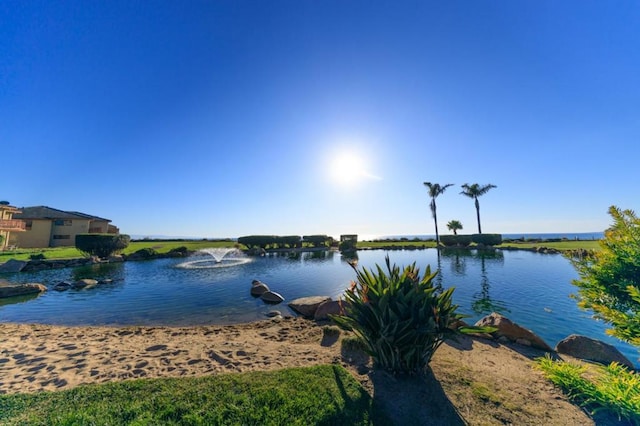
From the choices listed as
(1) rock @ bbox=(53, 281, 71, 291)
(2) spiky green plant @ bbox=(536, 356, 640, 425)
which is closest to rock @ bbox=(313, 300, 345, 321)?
(2) spiky green plant @ bbox=(536, 356, 640, 425)

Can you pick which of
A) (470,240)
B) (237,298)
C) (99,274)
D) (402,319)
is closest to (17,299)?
(99,274)

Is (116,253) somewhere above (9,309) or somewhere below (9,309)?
above

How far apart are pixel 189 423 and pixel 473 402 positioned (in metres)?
4.03

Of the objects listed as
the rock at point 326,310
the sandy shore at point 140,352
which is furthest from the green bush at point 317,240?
the sandy shore at point 140,352

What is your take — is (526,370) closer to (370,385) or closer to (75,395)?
(370,385)

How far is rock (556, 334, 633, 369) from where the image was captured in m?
5.88

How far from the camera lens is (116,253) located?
1086 inches

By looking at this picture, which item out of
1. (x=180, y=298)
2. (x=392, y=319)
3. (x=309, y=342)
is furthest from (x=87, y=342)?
(x=392, y=319)

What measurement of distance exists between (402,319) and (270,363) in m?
2.94

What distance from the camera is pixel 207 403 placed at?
3621 millimetres

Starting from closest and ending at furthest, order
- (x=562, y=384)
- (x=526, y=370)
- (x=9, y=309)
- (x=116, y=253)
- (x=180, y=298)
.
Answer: (x=562, y=384), (x=526, y=370), (x=9, y=309), (x=180, y=298), (x=116, y=253)

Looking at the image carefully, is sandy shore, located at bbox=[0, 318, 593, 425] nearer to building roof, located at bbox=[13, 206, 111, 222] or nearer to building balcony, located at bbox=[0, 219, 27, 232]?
building balcony, located at bbox=[0, 219, 27, 232]

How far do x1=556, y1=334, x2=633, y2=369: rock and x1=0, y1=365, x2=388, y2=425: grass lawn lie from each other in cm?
614

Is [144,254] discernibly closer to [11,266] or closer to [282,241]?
[11,266]
